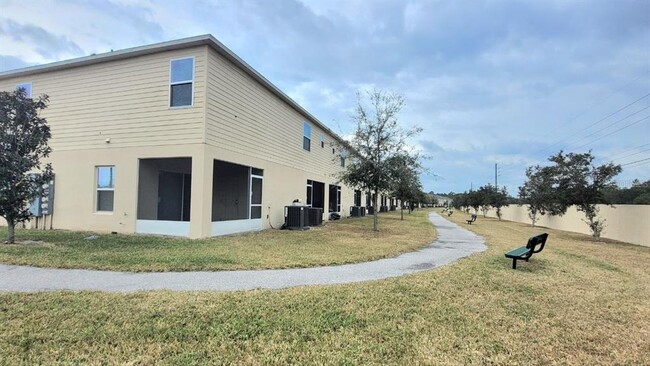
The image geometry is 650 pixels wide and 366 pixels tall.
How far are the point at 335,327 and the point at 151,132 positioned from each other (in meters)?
10.1

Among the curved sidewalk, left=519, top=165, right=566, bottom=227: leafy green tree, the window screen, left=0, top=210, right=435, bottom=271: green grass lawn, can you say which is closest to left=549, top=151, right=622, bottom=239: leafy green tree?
left=519, top=165, right=566, bottom=227: leafy green tree

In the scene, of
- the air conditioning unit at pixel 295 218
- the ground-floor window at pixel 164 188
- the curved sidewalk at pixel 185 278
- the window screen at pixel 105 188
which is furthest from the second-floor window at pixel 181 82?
the air conditioning unit at pixel 295 218

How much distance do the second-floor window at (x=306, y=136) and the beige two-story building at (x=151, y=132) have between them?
5051 mm

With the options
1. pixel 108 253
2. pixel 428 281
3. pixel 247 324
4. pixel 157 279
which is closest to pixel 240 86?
pixel 108 253

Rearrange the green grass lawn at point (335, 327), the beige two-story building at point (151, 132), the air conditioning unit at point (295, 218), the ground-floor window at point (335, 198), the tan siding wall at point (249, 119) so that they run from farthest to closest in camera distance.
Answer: the ground-floor window at point (335, 198) → the air conditioning unit at point (295, 218) → the tan siding wall at point (249, 119) → the beige two-story building at point (151, 132) → the green grass lawn at point (335, 327)

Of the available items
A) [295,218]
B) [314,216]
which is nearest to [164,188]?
[295,218]

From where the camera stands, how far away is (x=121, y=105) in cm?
1246

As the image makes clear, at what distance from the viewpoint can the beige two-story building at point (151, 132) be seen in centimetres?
1148

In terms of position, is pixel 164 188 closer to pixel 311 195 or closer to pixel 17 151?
pixel 17 151

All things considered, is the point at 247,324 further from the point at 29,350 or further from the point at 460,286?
the point at 460,286

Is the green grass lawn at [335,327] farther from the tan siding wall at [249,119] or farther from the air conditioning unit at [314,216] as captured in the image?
the air conditioning unit at [314,216]

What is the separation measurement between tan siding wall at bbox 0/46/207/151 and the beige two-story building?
0.03m

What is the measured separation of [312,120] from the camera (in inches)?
845

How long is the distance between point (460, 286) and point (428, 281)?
54 cm
